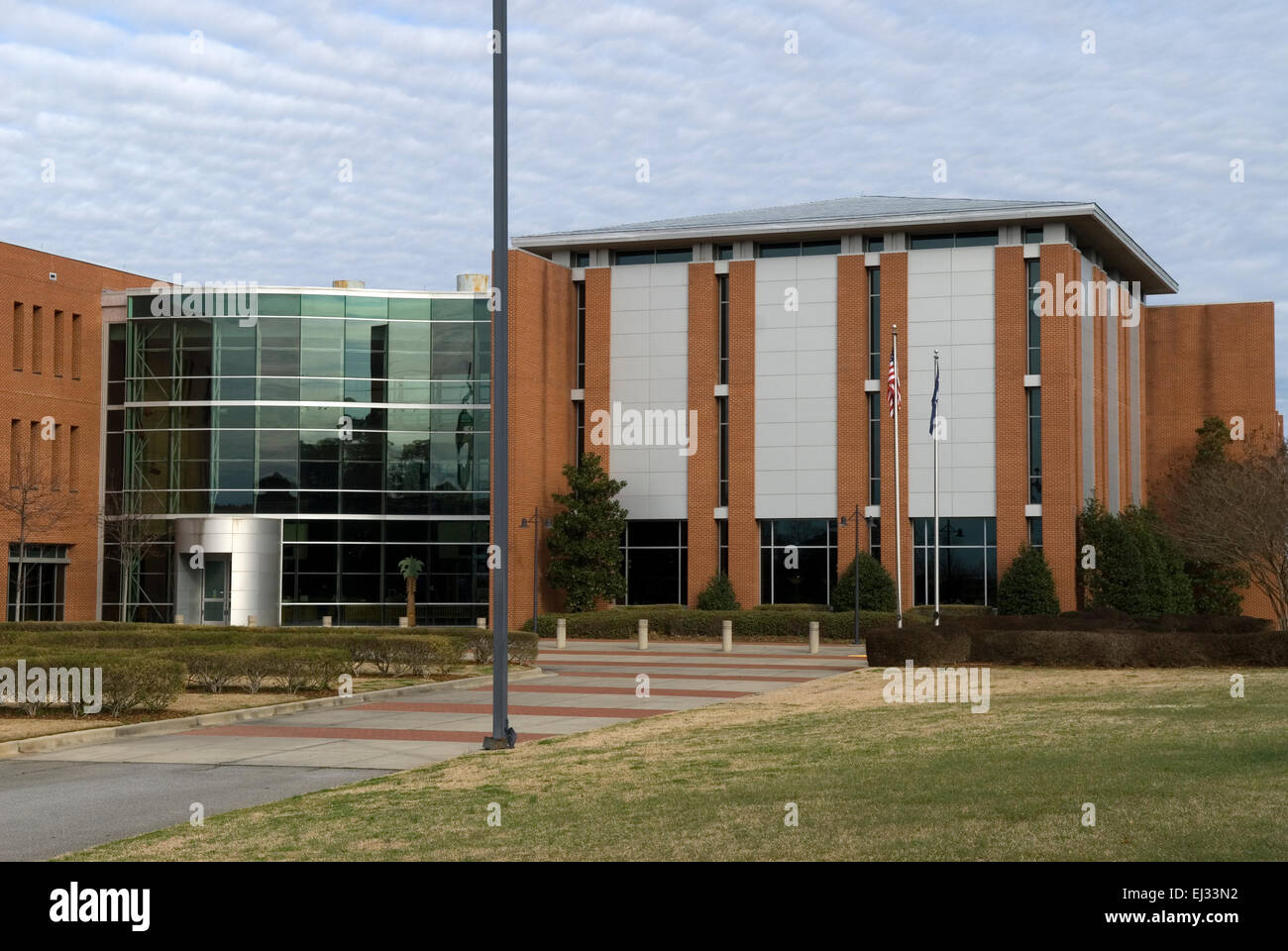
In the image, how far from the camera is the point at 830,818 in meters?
10.3

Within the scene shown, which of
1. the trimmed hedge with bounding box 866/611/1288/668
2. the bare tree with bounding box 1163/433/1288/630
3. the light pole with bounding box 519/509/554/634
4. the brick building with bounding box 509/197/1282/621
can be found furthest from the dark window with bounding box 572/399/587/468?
the trimmed hedge with bounding box 866/611/1288/668

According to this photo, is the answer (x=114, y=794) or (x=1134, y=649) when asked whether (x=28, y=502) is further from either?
(x=114, y=794)

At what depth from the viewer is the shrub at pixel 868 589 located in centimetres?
4950

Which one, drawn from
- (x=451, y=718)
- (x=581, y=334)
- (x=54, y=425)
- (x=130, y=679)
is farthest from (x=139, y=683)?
(x=581, y=334)

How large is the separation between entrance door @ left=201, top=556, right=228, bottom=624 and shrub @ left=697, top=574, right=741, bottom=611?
17223 mm

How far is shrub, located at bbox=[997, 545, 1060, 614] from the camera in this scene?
158 ft

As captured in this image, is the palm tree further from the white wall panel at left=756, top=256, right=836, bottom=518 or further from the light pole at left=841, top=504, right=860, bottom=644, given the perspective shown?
the light pole at left=841, top=504, right=860, bottom=644

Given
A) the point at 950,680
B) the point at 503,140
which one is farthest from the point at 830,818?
the point at 950,680

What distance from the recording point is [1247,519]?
144 feet

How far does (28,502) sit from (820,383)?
28.6 metres

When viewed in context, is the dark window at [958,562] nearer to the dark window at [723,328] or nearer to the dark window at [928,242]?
the dark window at [723,328]

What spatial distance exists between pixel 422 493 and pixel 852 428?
16.3 meters

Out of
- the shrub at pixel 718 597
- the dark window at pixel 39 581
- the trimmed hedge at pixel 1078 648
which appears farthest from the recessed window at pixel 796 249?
the dark window at pixel 39 581
